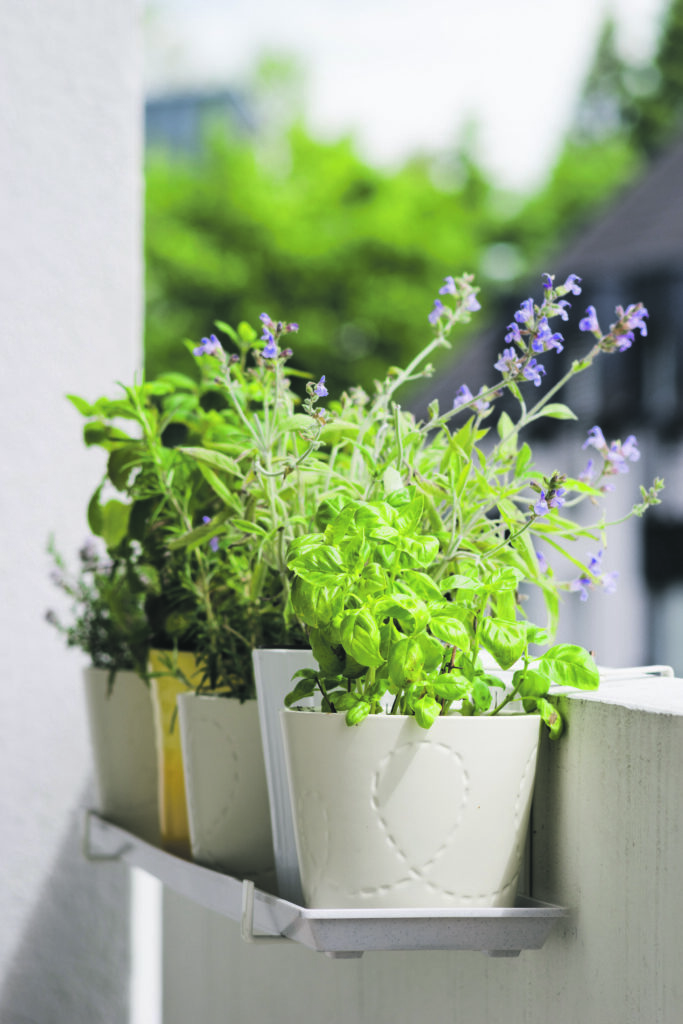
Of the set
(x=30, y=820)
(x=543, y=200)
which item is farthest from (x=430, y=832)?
(x=543, y=200)

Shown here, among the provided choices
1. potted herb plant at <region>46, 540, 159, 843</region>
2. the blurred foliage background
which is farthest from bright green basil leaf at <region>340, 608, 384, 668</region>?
the blurred foliage background

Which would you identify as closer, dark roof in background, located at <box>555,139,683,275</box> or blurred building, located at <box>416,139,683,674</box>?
blurred building, located at <box>416,139,683,674</box>

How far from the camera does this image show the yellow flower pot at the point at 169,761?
113 centimetres

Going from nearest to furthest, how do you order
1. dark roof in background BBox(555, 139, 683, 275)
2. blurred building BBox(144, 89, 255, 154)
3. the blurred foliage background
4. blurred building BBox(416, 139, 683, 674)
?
1. blurred building BBox(416, 139, 683, 674)
2. dark roof in background BBox(555, 139, 683, 275)
3. the blurred foliage background
4. blurred building BBox(144, 89, 255, 154)

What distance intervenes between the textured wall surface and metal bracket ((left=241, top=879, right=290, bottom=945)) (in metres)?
0.13

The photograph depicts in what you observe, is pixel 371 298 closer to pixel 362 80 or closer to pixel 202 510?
pixel 362 80

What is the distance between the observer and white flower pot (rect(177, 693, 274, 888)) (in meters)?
0.99

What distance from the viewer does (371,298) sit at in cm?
1670

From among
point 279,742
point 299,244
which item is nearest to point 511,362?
point 279,742

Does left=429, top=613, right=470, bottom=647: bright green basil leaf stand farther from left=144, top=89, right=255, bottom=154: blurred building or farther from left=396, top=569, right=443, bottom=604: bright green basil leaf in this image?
left=144, top=89, right=255, bottom=154: blurred building

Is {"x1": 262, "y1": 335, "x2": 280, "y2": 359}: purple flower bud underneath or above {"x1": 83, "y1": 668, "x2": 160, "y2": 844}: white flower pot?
above

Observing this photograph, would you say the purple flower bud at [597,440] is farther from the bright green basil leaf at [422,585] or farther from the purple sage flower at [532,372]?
the bright green basil leaf at [422,585]

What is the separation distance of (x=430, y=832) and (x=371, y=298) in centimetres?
1633

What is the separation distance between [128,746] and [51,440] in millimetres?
438
